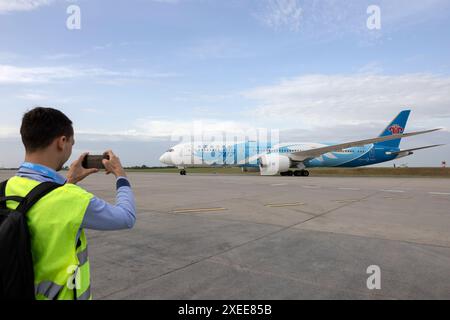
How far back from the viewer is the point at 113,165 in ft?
6.00

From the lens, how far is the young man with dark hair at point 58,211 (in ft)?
4.61

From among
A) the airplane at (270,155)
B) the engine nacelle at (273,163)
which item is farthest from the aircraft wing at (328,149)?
the engine nacelle at (273,163)

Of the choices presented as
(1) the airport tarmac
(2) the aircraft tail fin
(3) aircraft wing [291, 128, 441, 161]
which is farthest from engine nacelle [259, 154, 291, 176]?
(1) the airport tarmac

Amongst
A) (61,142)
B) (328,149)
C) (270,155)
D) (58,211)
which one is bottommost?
(58,211)

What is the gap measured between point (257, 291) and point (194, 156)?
91.0 feet

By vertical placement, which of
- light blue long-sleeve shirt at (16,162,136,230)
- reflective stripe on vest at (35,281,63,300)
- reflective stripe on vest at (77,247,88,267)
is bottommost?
reflective stripe on vest at (35,281,63,300)

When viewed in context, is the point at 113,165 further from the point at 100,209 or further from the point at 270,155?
the point at 270,155

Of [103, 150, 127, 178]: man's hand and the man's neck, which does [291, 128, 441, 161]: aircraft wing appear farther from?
the man's neck


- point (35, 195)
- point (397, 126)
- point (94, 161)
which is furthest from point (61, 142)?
point (397, 126)

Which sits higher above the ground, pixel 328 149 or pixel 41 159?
pixel 328 149

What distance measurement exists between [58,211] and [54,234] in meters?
0.11

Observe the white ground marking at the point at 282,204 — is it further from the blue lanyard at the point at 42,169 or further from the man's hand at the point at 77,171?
the blue lanyard at the point at 42,169

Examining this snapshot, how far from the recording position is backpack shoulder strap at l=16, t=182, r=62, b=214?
1338mm

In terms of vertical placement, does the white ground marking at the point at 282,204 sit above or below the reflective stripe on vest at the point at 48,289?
below
